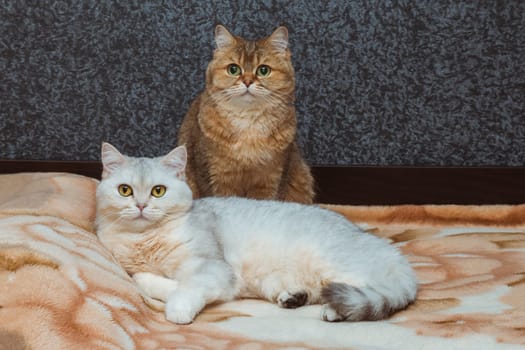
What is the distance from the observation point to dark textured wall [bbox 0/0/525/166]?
2.15 metres

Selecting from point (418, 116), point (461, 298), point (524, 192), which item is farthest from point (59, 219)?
point (524, 192)

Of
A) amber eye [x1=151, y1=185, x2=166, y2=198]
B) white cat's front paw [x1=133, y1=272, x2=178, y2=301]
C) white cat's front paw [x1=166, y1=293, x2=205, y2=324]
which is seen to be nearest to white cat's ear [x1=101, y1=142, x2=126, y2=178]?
amber eye [x1=151, y1=185, x2=166, y2=198]

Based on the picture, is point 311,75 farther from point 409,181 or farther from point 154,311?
point 154,311

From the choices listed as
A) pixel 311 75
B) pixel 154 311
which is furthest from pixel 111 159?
pixel 311 75

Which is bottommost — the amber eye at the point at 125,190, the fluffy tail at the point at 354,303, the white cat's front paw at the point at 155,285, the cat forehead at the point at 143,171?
the white cat's front paw at the point at 155,285

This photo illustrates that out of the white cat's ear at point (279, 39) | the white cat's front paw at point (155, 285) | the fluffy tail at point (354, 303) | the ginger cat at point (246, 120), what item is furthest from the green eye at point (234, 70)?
the fluffy tail at point (354, 303)

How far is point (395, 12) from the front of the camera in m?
2.14

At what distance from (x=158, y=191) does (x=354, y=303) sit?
0.49 m

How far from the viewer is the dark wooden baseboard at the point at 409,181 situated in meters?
2.20

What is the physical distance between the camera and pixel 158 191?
1.35 m

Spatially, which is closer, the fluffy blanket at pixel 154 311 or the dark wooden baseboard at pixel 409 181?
the fluffy blanket at pixel 154 311

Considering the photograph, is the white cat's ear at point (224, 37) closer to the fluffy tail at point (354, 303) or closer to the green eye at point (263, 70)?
the green eye at point (263, 70)

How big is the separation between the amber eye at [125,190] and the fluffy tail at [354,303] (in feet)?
1.49

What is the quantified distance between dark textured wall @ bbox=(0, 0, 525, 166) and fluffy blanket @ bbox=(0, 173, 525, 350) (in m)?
0.73
